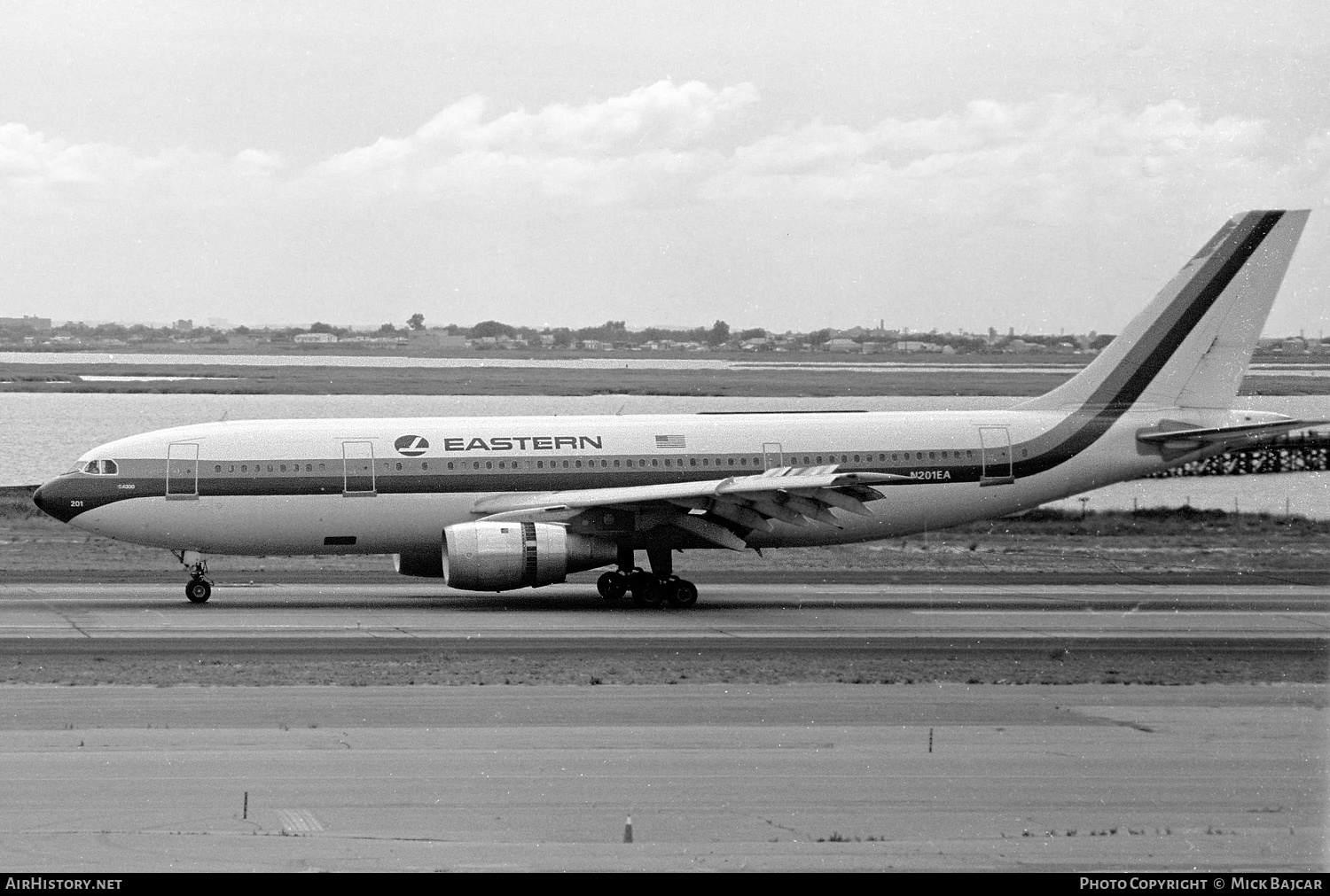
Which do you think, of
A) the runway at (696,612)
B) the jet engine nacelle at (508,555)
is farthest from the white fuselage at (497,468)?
the jet engine nacelle at (508,555)

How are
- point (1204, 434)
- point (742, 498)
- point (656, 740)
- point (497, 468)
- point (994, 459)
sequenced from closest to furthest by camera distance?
1. point (656, 740)
2. point (742, 498)
3. point (497, 468)
4. point (994, 459)
5. point (1204, 434)

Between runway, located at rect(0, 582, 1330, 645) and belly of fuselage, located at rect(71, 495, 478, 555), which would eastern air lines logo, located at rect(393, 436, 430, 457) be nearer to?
belly of fuselage, located at rect(71, 495, 478, 555)

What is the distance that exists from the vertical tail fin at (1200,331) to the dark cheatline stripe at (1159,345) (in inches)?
0.8

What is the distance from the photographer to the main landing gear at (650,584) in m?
33.5

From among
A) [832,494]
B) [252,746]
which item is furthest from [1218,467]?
[252,746]

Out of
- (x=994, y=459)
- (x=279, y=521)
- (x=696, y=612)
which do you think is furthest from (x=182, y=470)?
(x=994, y=459)

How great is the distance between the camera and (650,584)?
33594mm

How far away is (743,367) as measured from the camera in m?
166

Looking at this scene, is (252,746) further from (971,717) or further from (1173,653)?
(1173,653)

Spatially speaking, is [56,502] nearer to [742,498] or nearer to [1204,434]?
[742,498]

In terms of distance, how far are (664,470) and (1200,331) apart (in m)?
13.0

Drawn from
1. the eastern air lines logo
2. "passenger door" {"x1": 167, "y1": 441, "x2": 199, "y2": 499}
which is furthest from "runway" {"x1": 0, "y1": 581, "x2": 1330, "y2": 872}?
the eastern air lines logo

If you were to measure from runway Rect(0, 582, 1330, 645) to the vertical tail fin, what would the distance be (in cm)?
444

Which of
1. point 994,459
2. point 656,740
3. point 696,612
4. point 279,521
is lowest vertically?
point 696,612
